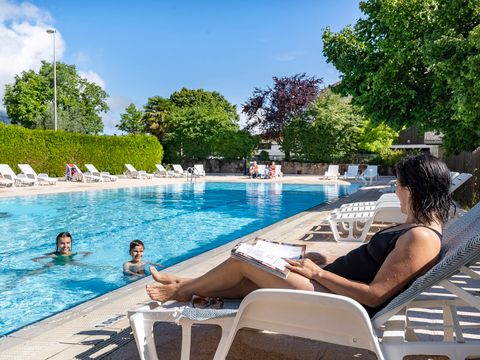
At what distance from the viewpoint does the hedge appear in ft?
73.5

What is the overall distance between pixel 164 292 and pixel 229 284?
42 centimetres

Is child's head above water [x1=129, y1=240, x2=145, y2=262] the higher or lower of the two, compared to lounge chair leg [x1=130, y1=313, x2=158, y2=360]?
lower

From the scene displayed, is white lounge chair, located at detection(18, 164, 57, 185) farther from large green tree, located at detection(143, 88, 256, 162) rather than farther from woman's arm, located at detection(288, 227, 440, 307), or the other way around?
woman's arm, located at detection(288, 227, 440, 307)

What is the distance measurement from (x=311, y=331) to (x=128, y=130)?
49.3m

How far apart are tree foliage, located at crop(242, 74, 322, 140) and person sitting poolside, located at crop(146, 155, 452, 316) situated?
31.5 meters

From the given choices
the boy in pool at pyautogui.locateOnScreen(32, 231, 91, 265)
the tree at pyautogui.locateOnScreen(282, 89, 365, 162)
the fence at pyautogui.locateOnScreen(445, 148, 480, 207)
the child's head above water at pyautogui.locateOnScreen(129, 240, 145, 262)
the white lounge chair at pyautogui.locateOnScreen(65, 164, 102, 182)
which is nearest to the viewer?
the child's head above water at pyautogui.locateOnScreen(129, 240, 145, 262)

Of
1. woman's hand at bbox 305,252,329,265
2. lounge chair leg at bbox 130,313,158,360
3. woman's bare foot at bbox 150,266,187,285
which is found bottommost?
lounge chair leg at bbox 130,313,158,360

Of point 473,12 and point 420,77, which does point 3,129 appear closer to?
point 420,77

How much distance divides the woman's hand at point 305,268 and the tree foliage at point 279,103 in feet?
104

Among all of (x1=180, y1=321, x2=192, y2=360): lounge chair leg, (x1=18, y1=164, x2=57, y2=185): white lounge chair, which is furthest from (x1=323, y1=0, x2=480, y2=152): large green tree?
(x1=18, y1=164, x2=57, y2=185): white lounge chair

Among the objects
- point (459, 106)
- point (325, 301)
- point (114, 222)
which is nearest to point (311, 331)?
point (325, 301)

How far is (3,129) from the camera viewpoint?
21938mm

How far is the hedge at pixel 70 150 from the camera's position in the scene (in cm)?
2241

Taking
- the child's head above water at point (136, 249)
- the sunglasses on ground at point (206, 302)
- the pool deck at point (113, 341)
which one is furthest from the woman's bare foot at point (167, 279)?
the child's head above water at point (136, 249)
